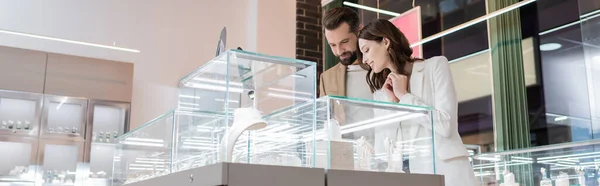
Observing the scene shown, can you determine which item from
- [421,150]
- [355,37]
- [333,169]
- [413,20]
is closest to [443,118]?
[421,150]

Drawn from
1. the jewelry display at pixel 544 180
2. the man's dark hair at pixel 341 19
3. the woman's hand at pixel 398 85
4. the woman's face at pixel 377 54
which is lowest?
the jewelry display at pixel 544 180

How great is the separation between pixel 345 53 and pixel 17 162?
4460 millimetres

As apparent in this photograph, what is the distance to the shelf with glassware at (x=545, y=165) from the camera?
3.38m

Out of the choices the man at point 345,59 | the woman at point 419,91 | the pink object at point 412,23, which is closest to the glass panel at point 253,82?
the woman at point 419,91

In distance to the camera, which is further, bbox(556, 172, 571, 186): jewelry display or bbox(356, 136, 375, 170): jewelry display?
bbox(556, 172, 571, 186): jewelry display

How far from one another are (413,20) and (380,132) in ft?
Answer: 11.9

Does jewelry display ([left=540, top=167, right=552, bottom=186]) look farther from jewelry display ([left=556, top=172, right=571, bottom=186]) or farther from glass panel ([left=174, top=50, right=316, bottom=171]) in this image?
glass panel ([left=174, top=50, right=316, bottom=171])

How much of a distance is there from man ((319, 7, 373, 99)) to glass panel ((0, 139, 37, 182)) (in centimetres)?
426

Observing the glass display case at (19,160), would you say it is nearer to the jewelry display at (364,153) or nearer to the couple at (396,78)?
the couple at (396,78)

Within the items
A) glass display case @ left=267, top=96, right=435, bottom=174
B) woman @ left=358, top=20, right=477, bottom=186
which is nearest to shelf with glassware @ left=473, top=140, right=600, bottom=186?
woman @ left=358, top=20, right=477, bottom=186

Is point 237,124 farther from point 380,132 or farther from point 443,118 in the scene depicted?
point 443,118

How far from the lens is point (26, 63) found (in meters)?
5.85

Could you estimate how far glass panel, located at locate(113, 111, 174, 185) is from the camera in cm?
192

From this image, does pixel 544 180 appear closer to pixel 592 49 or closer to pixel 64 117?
pixel 592 49
